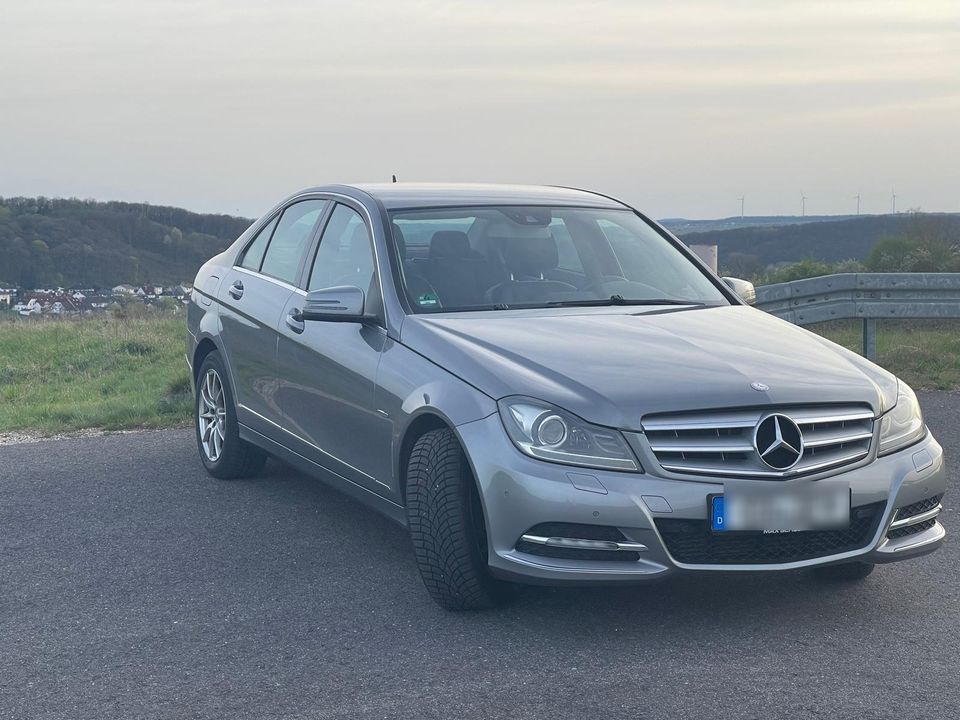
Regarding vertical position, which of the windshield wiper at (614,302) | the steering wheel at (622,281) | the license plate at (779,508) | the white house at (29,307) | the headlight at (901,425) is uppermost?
the steering wheel at (622,281)

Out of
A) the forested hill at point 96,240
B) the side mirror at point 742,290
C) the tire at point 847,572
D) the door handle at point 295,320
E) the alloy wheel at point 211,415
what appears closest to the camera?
the tire at point 847,572

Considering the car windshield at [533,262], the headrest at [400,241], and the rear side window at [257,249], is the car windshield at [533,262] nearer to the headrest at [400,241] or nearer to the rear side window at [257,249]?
the headrest at [400,241]

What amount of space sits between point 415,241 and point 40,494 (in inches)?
115

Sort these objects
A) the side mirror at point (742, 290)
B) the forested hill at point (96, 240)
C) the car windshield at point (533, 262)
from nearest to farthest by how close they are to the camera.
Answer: the car windshield at point (533, 262), the side mirror at point (742, 290), the forested hill at point (96, 240)

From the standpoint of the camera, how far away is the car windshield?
538 cm

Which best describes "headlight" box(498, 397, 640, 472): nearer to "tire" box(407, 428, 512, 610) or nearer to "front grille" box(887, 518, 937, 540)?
"tire" box(407, 428, 512, 610)

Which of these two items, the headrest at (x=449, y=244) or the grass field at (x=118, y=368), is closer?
the headrest at (x=449, y=244)

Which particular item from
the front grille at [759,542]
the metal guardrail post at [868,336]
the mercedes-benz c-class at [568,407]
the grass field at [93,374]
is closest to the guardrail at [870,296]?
the metal guardrail post at [868,336]

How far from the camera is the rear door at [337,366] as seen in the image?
5.13m

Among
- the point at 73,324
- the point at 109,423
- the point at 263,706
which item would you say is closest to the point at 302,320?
the point at 263,706

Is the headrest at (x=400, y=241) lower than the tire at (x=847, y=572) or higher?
higher

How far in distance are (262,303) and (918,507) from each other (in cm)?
344

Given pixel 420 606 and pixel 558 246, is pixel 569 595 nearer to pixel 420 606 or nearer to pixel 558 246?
pixel 420 606

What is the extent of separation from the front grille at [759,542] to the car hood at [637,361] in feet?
1.25
